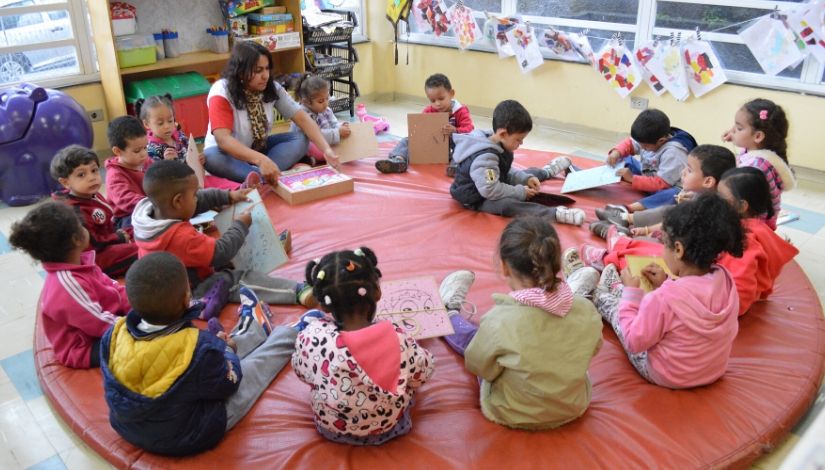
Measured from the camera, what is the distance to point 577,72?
16.3ft

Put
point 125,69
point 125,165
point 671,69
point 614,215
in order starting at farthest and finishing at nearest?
point 671,69
point 125,69
point 614,215
point 125,165

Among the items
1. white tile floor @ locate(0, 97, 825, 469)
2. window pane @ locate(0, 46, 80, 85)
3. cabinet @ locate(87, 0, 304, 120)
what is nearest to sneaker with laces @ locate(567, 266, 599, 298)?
white tile floor @ locate(0, 97, 825, 469)

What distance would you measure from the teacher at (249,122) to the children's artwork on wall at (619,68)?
2301 mm

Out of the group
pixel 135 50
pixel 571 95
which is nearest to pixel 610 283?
pixel 571 95

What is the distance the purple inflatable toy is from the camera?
3465 mm

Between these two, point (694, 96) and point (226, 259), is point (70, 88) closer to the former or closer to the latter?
point (226, 259)

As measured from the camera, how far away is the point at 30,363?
7.36 feet

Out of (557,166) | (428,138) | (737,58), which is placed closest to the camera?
(557,166)

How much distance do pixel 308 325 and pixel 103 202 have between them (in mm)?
1457

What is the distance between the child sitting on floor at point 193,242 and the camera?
220cm

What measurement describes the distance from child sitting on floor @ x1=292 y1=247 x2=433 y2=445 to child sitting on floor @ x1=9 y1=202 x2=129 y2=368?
745 mm

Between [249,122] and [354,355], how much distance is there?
2314 millimetres

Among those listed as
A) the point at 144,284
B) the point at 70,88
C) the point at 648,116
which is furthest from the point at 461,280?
the point at 70,88

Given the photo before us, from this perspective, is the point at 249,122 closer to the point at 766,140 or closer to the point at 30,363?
the point at 30,363
